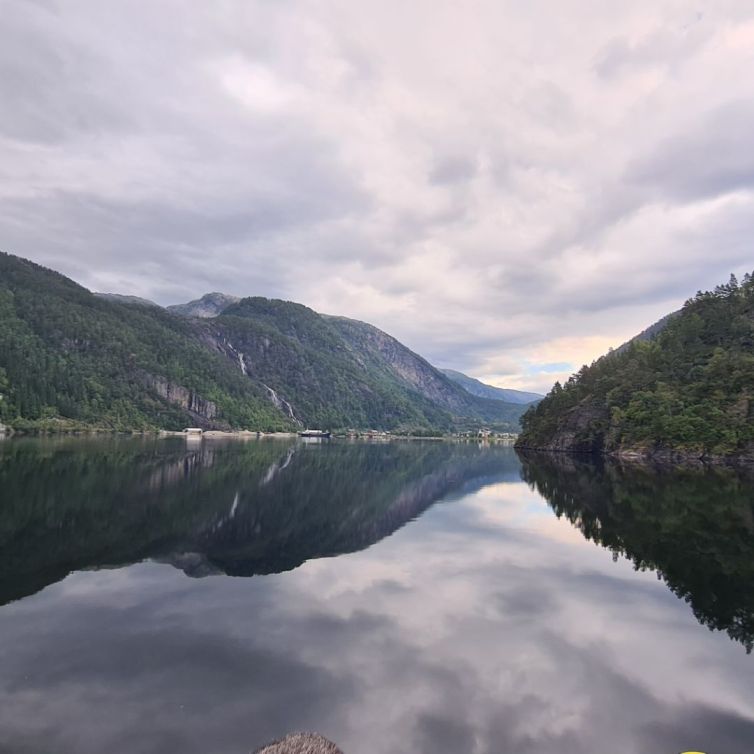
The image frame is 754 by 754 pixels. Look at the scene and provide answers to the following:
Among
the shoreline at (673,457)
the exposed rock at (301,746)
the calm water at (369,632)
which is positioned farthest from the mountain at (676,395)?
the exposed rock at (301,746)

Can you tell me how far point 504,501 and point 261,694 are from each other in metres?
47.5

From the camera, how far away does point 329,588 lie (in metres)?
24.3

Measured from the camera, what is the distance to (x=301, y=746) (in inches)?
408

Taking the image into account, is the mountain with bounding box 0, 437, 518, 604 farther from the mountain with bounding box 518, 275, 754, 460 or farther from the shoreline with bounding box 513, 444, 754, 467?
the mountain with bounding box 518, 275, 754, 460

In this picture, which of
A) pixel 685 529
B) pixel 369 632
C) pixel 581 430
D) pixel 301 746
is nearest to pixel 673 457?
pixel 581 430

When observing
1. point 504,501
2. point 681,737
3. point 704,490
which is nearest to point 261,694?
point 681,737

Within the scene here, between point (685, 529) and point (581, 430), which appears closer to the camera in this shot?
point (685, 529)

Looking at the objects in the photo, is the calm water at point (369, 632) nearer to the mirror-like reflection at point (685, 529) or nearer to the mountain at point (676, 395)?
the mirror-like reflection at point (685, 529)

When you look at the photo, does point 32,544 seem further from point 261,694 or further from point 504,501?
point 504,501

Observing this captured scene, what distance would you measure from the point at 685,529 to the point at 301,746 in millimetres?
37126

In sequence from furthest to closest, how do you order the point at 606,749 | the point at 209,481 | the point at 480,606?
1. the point at 209,481
2. the point at 480,606
3. the point at 606,749

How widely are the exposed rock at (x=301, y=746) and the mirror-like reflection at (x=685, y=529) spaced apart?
52.9ft

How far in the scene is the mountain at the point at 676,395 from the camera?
11456cm

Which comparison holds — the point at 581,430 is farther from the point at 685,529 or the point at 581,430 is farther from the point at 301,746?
the point at 301,746
